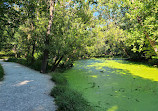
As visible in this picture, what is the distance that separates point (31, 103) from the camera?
4.55 metres

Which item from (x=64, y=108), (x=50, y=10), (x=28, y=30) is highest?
(x=50, y=10)

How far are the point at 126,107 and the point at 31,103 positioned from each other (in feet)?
11.7

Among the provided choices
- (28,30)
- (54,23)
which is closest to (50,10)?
(54,23)

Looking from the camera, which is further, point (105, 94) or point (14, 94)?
point (105, 94)

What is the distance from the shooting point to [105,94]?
622 cm

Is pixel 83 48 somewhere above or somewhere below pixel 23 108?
above

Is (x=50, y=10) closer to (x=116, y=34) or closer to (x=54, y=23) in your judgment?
(x=54, y=23)

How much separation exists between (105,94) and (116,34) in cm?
2003

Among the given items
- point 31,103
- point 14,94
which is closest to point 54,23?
point 14,94

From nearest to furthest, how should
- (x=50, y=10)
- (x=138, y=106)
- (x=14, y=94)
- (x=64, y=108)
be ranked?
1. (x=64, y=108)
2. (x=138, y=106)
3. (x=14, y=94)
4. (x=50, y=10)

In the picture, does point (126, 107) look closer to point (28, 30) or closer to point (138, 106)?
point (138, 106)

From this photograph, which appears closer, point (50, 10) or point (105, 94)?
point (105, 94)

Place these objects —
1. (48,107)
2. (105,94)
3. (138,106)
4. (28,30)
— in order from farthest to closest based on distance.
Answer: (28,30) → (105,94) → (138,106) → (48,107)

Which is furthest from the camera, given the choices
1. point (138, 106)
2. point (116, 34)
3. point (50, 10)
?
point (116, 34)
